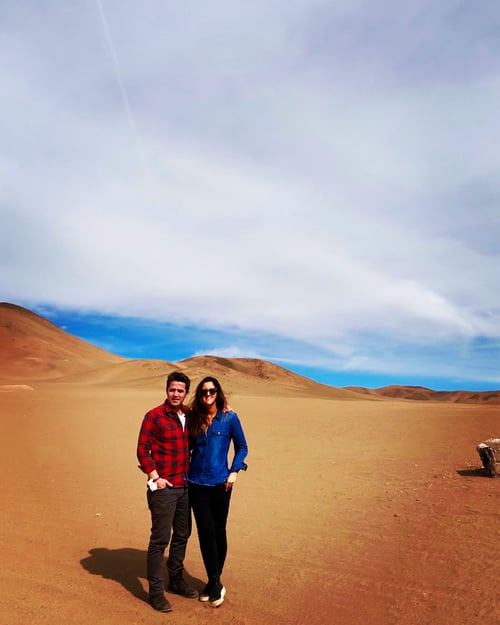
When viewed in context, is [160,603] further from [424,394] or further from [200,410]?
[424,394]

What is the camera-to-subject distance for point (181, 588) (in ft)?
15.2

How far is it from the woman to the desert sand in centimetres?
42

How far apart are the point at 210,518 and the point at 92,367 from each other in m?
82.1

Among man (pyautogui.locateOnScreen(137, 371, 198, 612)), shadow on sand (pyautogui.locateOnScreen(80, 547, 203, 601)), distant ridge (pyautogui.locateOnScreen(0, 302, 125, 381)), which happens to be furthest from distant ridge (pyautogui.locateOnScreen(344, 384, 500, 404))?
man (pyautogui.locateOnScreen(137, 371, 198, 612))

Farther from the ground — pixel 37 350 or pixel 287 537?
pixel 37 350

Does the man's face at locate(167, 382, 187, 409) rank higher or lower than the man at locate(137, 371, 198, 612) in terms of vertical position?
higher

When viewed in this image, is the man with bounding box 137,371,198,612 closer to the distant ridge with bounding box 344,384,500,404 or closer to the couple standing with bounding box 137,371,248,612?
the couple standing with bounding box 137,371,248,612

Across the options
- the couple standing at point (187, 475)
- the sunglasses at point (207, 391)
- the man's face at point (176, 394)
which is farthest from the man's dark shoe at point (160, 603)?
the sunglasses at point (207, 391)

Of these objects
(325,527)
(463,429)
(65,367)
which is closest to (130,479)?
(325,527)

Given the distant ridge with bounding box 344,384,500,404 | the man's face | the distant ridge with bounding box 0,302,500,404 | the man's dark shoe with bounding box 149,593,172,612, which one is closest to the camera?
the man's dark shoe with bounding box 149,593,172,612

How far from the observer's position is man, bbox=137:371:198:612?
14.1 ft

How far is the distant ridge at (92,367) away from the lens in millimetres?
57969

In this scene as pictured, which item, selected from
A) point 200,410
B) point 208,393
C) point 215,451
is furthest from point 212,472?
point 208,393

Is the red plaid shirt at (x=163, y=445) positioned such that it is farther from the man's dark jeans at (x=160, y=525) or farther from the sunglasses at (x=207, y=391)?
the sunglasses at (x=207, y=391)
